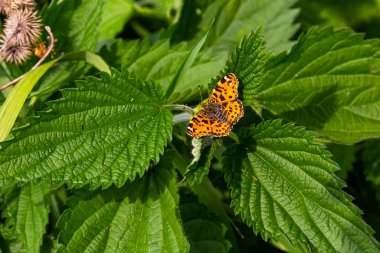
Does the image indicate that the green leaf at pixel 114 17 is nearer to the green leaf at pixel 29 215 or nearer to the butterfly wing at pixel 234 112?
the green leaf at pixel 29 215

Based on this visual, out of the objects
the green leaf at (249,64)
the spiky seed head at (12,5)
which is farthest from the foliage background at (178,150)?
the spiky seed head at (12,5)

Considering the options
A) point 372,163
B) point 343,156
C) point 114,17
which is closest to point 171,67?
point 114,17

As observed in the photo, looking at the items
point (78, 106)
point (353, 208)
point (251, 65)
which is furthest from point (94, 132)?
point (353, 208)

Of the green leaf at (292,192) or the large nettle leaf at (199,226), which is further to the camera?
the large nettle leaf at (199,226)

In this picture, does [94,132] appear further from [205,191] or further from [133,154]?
[205,191]

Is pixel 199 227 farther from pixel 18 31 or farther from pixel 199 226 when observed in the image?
pixel 18 31
